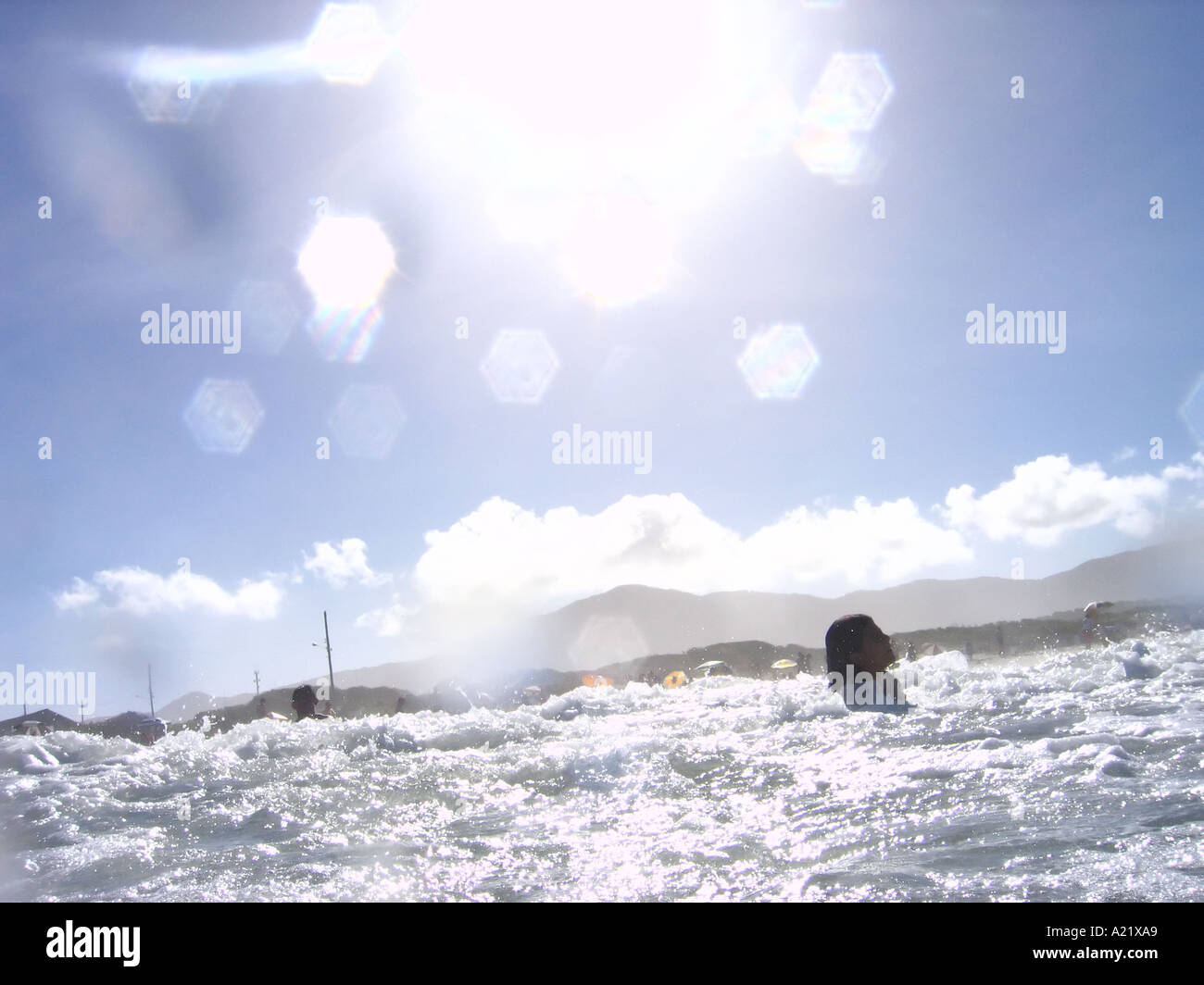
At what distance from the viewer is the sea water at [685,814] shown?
4172 millimetres

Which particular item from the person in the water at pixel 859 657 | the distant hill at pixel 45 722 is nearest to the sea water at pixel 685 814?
the person in the water at pixel 859 657

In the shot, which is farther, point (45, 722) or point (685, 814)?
point (45, 722)

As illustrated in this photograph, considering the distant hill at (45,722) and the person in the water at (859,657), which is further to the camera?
the distant hill at (45,722)

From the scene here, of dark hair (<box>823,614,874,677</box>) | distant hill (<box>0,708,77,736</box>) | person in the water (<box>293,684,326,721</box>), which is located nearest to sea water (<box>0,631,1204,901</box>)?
dark hair (<box>823,614,874,677</box>)

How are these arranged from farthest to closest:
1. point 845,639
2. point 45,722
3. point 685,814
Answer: point 45,722, point 845,639, point 685,814

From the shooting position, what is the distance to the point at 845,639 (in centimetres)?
1808

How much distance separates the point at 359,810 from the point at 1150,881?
6177 mm

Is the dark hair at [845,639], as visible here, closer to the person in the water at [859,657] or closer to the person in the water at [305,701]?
the person in the water at [859,657]

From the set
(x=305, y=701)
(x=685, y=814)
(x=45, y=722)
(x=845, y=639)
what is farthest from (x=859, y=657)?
(x=45, y=722)

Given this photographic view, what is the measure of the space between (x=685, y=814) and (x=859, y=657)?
12.9 meters

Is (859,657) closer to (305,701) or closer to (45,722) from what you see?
(305,701)

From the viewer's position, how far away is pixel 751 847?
4828mm

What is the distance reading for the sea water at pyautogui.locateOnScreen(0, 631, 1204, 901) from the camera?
417 cm
